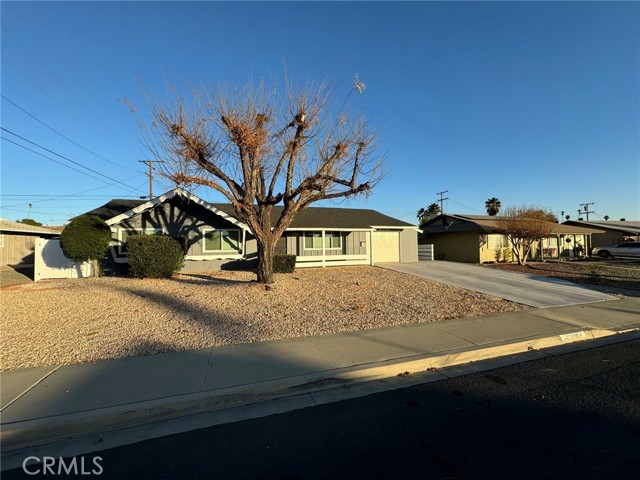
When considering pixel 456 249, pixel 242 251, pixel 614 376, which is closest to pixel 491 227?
pixel 456 249

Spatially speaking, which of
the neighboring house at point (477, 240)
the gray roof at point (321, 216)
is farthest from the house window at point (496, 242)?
the gray roof at point (321, 216)

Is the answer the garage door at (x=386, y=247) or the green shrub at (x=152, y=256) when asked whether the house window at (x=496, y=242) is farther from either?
the green shrub at (x=152, y=256)

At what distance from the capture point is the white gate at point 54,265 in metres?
14.8

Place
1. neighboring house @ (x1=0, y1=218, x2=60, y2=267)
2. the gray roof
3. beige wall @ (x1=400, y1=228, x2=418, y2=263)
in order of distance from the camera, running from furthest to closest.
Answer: beige wall @ (x1=400, y1=228, x2=418, y2=263)
neighboring house @ (x1=0, y1=218, x2=60, y2=267)
the gray roof

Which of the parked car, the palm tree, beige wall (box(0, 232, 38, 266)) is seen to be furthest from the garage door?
the palm tree

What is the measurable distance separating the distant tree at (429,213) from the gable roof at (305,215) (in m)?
35.3

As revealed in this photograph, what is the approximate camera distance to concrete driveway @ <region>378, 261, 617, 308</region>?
10.2 meters

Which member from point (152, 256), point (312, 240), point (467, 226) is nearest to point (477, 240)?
point (467, 226)

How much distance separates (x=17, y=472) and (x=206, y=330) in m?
3.90

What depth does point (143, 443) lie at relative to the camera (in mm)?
3289

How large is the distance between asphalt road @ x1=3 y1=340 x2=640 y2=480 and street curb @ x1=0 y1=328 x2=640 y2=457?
1.70ft

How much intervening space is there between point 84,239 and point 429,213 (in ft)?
176

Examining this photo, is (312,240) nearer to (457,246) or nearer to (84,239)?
(84,239)

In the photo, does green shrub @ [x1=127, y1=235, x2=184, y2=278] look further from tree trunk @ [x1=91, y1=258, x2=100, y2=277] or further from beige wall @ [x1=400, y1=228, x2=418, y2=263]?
beige wall @ [x1=400, y1=228, x2=418, y2=263]
